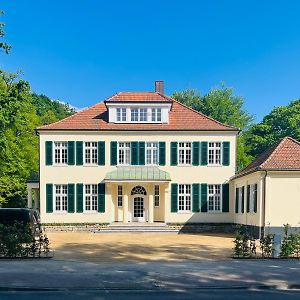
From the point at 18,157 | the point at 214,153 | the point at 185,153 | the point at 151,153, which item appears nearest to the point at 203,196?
the point at 214,153

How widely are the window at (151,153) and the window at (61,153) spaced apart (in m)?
5.86

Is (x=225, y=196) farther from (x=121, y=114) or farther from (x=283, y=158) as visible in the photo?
(x=121, y=114)

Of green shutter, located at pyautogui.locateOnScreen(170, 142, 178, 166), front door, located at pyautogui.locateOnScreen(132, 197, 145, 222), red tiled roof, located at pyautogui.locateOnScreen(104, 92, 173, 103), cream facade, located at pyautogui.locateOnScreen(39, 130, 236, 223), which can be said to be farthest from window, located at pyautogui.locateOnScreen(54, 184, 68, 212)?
green shutter, located at pyautogui.locateOnScreen(170, 142, 178, 166)

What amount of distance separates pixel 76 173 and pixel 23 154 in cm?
937

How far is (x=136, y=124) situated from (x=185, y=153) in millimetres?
4149

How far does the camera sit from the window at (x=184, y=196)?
104 feet


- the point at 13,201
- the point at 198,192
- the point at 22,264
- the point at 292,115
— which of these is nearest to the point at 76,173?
the point at 198,192

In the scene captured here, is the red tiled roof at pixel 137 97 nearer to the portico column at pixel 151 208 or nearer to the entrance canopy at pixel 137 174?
the entrance canopy at pixel 137 174

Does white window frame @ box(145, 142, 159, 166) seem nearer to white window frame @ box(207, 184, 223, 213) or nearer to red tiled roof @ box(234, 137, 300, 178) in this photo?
white window frame @ box(207, 184, 223, 213)

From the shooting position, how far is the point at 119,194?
32.6m

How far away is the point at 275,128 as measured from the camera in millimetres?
55312

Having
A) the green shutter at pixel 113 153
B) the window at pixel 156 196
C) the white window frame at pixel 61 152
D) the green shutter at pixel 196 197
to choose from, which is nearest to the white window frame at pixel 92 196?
the green shutter at pixel 113 153

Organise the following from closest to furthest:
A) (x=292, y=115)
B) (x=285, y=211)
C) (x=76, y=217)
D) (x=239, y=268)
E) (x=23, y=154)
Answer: (x=239, y=268)
(x=285, y=211)
(x=76, y=217)
(x=23, y=154)
(x=292, y=115)

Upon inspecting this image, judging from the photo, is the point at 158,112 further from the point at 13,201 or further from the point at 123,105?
the point at 13,201
